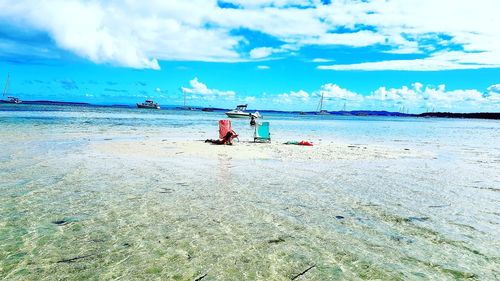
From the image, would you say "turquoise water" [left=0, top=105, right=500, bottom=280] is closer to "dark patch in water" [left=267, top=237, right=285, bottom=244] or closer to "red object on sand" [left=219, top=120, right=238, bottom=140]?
"dark patch in water" [left=267, top=237, right=285, bottom=244]

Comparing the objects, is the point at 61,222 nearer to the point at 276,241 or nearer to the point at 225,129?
the point at 276,241

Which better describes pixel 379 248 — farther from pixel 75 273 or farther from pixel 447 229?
pixel 75 273

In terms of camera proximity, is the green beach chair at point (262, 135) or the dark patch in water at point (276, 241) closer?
the dark patch in water at point (276, 241)

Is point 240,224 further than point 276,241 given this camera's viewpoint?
Yes

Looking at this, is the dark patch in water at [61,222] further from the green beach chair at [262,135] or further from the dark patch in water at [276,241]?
the green beach chair at [262,135]

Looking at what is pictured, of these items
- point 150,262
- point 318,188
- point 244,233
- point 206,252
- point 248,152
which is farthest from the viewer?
point 248,152

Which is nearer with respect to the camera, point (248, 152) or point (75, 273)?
point (75, 273)

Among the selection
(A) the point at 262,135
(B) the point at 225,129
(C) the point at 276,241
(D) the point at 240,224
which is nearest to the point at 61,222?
(D) the point at 240,224

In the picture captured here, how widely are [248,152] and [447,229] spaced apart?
43.5 feet

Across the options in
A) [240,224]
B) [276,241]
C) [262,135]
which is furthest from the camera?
[262,135]

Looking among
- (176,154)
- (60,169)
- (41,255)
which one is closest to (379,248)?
(41,255)

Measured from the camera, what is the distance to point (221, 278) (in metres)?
5.25

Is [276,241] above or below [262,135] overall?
above

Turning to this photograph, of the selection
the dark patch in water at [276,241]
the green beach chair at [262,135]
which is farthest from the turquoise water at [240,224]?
the green beach chair at [262,135]
